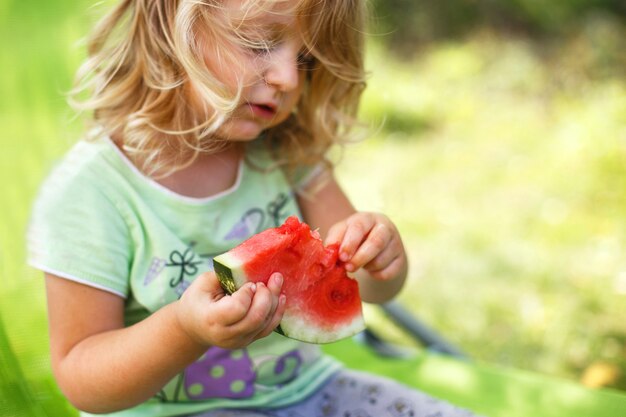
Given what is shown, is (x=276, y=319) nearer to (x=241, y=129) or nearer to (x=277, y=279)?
(x=277, y=279)

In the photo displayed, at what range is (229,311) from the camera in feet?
3.65

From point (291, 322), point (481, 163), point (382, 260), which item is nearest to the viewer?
point (291, 322)

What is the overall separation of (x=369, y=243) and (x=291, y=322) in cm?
21

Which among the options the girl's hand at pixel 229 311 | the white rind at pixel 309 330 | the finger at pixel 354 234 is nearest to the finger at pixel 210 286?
the girl's hand at pixel 229 311

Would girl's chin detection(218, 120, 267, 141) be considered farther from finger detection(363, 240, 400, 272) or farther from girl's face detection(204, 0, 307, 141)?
finger detection(363, 240, 400, 272)

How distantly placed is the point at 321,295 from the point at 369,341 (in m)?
1.04

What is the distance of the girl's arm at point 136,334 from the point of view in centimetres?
114

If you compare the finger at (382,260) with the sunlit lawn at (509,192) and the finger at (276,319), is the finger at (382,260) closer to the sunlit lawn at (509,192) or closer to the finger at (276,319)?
the finger at (276,319)

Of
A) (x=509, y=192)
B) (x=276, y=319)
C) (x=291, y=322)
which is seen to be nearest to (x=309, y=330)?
(x=291, y=322)

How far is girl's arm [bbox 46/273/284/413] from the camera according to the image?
1141 millimetres

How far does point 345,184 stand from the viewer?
12.8 ft

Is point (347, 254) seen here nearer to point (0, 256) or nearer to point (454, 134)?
point (0, 256)

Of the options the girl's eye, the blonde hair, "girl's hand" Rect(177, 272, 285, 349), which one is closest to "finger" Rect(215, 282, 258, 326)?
"girl's hand" Rect(177, 272, 285, 349)

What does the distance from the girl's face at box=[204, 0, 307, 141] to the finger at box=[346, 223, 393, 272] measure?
1.01ft
